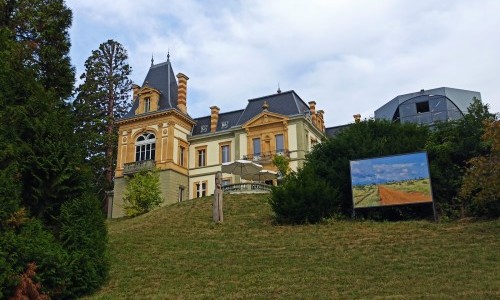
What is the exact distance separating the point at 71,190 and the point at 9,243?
2.49m

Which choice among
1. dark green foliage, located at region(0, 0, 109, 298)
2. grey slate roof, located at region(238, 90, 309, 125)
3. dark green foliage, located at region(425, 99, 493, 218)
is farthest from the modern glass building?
dark green foliage, located at region(0, 0, 109, 298)

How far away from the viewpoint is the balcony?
41781mm

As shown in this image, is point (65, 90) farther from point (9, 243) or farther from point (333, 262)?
point (333, 262)

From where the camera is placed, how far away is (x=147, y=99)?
44.6 meters

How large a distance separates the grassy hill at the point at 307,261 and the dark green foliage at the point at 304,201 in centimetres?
82

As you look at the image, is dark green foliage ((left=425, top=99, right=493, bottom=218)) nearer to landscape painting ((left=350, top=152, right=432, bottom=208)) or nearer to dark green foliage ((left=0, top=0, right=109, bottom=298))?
landscape painting ((left=350, top=152, right=432, bottom=208))

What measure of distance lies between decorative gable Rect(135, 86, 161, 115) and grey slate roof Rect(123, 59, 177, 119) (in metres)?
0.44

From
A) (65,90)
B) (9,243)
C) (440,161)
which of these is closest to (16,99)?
(65,90)

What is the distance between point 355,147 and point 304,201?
16.2 feet

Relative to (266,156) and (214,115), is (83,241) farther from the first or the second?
(214,115)

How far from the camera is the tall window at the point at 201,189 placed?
4280 cm

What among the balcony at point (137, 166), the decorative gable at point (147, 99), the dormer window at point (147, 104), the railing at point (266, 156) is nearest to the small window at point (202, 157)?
Answer: the railing at point (266, 156)

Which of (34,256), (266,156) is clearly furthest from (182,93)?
(34,256)

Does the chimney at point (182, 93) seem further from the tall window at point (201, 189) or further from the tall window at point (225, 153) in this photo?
the tall window at point (201, 189)
